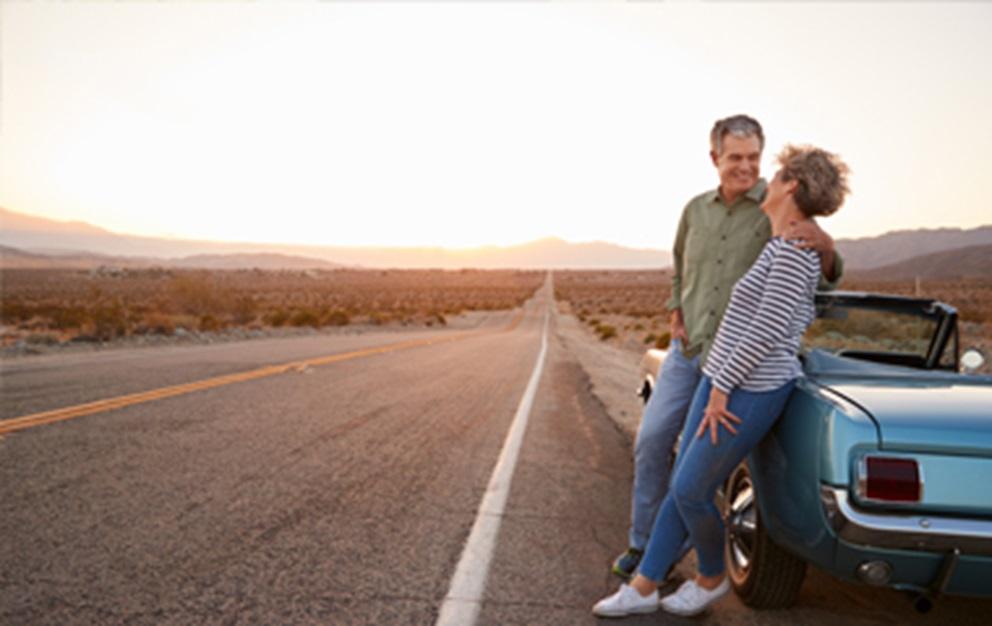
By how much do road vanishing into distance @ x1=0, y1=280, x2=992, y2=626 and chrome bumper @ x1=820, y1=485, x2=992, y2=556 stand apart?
0.87 meters

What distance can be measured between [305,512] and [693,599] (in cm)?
229

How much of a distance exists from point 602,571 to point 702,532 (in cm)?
78

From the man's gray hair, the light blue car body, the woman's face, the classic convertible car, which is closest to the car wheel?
the classic convertible car

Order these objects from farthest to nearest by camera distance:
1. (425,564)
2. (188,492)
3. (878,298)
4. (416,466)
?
1. (416,466)
2. (188,492)
3. (878,298)
4. (425,564)

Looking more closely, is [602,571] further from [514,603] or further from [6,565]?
[6,565]

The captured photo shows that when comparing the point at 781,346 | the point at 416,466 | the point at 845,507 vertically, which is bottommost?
the point at 416,466

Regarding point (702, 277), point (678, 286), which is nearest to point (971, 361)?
point (678, 286)

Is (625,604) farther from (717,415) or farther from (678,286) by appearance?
(678,286)

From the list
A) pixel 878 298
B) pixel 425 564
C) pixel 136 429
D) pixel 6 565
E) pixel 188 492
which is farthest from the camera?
pixel 136 429

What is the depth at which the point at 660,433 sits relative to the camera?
335 centimetres

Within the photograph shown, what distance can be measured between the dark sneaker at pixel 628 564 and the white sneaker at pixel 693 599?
340 millimetres

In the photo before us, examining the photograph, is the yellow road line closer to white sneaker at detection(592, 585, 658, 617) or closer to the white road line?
the white road line

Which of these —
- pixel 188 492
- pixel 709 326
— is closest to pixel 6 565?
pixel 188 492

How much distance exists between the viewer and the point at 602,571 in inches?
140
